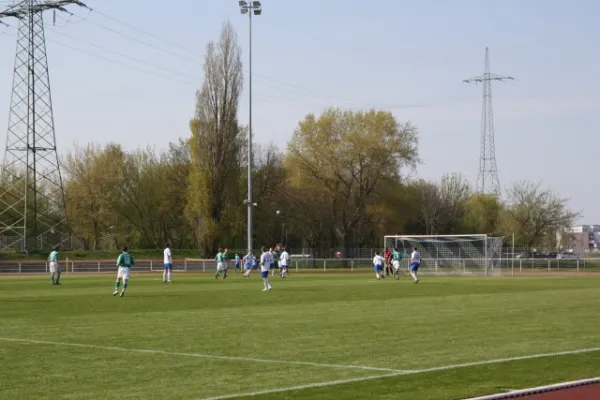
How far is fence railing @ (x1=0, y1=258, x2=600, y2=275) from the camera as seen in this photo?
207ft

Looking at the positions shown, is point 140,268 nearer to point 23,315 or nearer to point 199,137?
point 199,137

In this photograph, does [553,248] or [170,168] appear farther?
[553,248]

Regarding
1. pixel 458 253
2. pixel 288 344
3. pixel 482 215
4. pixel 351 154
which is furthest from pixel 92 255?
pixel 288 344

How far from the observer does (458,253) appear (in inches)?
2483

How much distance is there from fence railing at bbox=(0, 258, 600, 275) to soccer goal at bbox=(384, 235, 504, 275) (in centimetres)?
7

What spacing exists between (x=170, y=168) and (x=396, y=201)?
22721 millimetres

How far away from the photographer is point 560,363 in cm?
1307

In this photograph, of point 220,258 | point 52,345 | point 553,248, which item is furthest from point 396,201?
point 52,345

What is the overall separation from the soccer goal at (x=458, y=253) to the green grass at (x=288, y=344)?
106 ft

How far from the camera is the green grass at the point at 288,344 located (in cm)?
1118

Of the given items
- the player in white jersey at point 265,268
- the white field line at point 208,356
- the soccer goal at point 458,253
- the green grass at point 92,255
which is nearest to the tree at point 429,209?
the green grass at point 92,255

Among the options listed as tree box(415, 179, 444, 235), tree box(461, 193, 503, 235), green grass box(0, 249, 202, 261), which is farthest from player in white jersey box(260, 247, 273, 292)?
tree box(461, 193, 503, 235)

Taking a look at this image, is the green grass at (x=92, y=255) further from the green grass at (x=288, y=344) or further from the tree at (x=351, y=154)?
the green grass at (x=288, y=344)

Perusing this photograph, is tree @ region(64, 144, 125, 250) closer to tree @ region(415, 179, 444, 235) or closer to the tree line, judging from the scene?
the tree line
